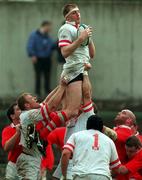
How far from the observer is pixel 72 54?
77.5 ft

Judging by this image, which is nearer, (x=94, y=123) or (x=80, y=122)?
(x=94, y=123)

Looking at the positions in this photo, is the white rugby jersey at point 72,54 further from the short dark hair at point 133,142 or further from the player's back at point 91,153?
the player's back at point 91,153

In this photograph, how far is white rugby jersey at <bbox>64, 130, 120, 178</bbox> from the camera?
22.6 metres

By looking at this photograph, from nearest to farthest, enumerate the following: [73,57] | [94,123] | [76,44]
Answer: [94,123] → [76,44] → [73,57]

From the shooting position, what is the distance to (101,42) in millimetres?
37250

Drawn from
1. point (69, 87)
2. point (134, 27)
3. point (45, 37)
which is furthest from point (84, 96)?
point (134, 27)

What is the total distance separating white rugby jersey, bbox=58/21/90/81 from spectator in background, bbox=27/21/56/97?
456 inches

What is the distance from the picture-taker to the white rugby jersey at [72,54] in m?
23.5

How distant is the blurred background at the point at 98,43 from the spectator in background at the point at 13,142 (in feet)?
36.9

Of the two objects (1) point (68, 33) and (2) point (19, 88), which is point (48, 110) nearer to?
(1) point (68, 33)

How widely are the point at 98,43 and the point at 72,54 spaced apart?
13.6 meters

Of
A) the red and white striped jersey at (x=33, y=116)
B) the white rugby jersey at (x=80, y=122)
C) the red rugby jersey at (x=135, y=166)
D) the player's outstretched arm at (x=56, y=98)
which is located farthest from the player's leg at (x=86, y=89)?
the red rugby jersey at (x=135, y=166)

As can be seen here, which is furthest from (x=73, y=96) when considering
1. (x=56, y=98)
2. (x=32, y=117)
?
(x=32, y=117)

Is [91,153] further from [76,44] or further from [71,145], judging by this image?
[76,44]
